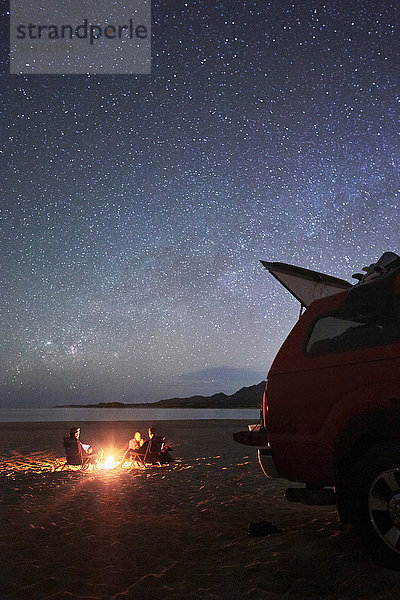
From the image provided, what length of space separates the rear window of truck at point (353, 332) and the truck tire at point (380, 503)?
0.81m

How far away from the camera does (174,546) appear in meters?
4.85

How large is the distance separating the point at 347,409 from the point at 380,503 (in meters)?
0.71

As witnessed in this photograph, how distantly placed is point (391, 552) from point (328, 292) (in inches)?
125

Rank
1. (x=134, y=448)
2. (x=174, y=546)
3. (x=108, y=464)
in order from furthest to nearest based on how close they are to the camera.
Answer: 1. (x=108, y=464)
2. (x=134, y=448)
3. (x=174, y=546)

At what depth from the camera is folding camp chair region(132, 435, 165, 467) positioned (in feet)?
37.7

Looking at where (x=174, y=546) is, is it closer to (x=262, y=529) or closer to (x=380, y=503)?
(x=262, y=529)

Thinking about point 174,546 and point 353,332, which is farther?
point 174,546

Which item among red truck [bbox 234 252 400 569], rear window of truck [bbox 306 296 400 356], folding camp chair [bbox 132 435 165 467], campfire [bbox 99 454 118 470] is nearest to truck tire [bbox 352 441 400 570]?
red truck [bbox 234 252 400 569]

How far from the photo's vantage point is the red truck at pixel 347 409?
11.6 ft

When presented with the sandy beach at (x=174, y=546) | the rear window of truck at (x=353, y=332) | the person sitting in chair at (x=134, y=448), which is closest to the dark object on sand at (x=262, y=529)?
the sandy beach at (x=174, y=546)

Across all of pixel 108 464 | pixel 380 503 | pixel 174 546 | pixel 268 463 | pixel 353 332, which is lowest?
pixel 108 464

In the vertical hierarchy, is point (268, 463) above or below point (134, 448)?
above

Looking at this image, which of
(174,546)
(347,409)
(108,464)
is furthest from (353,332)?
(108,464)

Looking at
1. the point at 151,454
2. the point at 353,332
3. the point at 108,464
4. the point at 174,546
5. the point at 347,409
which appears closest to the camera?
the point at 347,409
